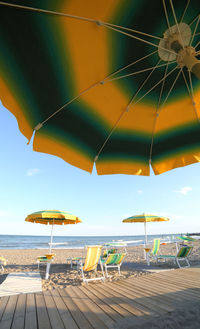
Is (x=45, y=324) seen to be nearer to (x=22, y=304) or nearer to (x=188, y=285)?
(x=22, y=304)

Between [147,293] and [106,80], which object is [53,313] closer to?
[147,293]

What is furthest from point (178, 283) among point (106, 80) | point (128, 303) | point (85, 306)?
point (106, 80)

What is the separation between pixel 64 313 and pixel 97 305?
0.54 m

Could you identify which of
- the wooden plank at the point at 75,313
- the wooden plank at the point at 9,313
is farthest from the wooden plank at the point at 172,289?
the wooden plank at the point at 9,313

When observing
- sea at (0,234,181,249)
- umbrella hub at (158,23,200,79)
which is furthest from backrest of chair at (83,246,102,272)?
sea at (0,234,181,249)

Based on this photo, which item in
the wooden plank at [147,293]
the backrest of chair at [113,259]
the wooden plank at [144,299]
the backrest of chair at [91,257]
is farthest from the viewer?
the backrest of chair at [113,259]

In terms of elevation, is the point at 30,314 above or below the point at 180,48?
below

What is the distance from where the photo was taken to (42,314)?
2547 mm

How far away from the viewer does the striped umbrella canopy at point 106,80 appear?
5.34 feet

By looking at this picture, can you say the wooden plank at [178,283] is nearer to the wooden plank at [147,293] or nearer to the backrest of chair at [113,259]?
the wooden plank at [147,293]

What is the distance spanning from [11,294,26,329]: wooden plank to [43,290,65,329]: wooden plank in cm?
34

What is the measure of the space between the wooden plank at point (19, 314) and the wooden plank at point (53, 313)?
0.34 m

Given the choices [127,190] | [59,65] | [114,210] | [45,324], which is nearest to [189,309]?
[45,324]

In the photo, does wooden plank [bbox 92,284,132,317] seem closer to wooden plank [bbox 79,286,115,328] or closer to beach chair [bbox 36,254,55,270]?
wooden plank [bbox 79,286,115,328]
